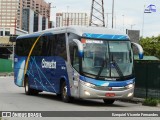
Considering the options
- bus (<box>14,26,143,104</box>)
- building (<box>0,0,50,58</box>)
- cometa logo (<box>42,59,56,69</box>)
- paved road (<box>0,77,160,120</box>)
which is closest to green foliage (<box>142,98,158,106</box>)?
paved road (<box>0,77,160,120</box>)

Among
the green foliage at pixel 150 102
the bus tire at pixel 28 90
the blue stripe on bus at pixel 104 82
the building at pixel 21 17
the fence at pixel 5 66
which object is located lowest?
the fence at pixel 5 66

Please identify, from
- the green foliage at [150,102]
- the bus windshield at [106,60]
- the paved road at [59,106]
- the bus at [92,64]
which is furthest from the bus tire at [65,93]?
the green foliage at [150,102]

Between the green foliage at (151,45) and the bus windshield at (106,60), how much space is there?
70.1 m

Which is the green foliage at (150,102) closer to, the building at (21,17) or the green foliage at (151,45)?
the green foliage at (151,45)

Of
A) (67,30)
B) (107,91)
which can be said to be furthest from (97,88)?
(67,30)

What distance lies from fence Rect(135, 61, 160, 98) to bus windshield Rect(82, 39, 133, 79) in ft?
7.97

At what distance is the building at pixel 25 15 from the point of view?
108500 millimetres

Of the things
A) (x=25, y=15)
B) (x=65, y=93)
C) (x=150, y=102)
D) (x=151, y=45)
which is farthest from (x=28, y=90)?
(x=25, y=15)

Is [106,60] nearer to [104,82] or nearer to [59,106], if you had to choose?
[104,82]

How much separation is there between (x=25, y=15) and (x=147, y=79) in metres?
93.1

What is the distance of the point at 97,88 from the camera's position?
17891 millimetres

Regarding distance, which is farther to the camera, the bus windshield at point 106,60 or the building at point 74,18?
the building at point 74,18

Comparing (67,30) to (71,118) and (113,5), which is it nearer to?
(71,118)

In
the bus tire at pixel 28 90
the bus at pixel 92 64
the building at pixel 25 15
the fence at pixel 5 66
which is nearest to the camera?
the bus at pixel 92 64
